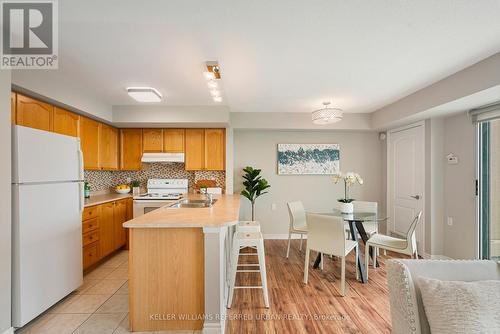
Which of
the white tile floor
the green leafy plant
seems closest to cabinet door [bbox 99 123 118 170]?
the white tile floor

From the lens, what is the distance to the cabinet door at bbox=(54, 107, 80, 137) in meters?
2.88

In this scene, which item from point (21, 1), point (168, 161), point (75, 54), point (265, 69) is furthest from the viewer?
point (168, 161)

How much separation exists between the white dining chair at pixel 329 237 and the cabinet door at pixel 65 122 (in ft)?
10.5

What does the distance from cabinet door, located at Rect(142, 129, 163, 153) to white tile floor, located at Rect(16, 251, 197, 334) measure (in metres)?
2.16

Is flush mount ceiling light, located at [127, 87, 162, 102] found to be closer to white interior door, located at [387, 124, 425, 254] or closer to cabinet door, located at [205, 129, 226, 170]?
cabinet door, located at [205, 129, 226, 170]

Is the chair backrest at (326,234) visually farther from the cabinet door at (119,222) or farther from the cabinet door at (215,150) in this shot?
the cabinet door at (119,222)

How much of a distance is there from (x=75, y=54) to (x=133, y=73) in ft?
1.75

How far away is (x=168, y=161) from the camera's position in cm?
425

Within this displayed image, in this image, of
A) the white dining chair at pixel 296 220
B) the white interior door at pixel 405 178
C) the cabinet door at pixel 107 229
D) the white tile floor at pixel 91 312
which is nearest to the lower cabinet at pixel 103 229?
the cabinet door at pixel 107 229

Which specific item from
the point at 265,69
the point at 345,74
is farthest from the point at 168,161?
the point at 345,74

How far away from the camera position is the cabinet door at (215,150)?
4328mm

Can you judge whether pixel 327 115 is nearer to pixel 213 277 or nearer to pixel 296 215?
pixel 296 215

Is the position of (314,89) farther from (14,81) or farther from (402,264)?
(14,81)

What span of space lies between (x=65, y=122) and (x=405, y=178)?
5164 millimetres
